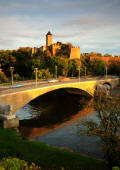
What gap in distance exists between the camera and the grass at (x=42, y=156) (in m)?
14.6

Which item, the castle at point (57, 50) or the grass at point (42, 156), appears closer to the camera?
A: the grass at point (42, 156)

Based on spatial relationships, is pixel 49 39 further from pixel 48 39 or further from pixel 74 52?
pixel 74 52

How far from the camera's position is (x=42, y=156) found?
1609 centimetres

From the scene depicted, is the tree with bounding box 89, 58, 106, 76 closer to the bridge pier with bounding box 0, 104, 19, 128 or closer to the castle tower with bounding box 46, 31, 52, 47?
the castle tower with bounding box 46, 31, 52, 47

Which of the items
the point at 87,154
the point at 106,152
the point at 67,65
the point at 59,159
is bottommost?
the point at 87,154

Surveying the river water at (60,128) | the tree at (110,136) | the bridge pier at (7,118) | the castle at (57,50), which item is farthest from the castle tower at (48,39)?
the tree at (110,136)

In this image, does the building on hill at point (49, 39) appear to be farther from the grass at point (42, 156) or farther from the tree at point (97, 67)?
the grass at point (42, 156)

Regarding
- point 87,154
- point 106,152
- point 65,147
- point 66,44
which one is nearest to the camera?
point 106,152

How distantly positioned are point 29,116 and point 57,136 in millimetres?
11619

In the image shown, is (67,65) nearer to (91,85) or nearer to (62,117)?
(91,85)

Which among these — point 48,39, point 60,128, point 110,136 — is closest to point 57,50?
point 48,39

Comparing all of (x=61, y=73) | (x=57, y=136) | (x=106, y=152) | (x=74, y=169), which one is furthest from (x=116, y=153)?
(x=61, y=73)

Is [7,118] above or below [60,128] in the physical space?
above

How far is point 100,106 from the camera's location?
15.5 meters
